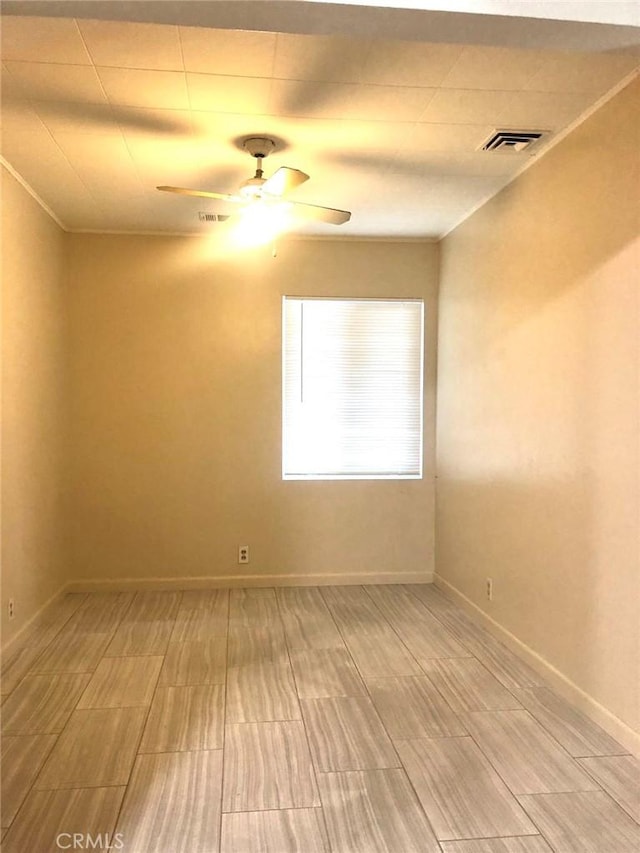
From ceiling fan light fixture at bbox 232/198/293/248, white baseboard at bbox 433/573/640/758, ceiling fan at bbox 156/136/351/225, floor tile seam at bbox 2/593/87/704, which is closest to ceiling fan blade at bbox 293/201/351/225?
ceiling fan at bbox 156/136/351/225

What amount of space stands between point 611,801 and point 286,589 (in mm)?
2977

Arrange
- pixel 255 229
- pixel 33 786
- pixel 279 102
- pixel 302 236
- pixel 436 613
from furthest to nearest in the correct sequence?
1. pixel 302 236
2. pixel 255 229
3. pixel 436 613
4. pixel 279 102
5. pixel 33 786

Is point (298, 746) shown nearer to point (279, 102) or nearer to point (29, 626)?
point (29, 626)

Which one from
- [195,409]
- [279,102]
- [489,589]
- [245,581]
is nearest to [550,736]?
[489,589]

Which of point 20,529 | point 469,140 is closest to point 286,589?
point 20,529

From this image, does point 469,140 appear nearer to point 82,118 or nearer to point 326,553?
point 82,118

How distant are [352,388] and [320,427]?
385 mm

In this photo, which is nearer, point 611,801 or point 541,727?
point 611,801

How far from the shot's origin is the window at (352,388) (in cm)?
510

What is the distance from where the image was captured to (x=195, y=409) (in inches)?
196

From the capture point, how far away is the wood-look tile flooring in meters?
2.13

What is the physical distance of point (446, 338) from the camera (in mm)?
4961

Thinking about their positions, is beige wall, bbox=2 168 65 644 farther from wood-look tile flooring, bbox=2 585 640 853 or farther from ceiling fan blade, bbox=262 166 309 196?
ceiling fan blade, bbox=262 166 309 196

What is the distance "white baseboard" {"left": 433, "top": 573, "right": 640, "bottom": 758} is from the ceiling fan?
245cm
